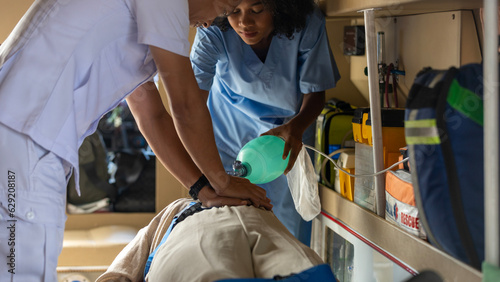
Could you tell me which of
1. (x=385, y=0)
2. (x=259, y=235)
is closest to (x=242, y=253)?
(x=259, y=235)

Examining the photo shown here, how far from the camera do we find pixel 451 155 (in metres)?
0.85

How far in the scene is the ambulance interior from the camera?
1.19m

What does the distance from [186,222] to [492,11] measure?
796 mm

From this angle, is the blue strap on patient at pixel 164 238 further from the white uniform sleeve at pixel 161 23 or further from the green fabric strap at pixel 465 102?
the green fabric strap at pixel 465 102

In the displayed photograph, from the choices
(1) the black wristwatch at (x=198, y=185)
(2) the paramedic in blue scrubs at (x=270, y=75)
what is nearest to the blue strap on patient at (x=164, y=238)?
(1) the black wristwatch at (x=198, y=185)

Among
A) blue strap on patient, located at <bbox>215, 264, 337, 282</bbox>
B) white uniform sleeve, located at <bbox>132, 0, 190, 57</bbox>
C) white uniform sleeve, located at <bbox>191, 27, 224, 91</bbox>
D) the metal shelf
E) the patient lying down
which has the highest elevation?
white uniform sleeve, located at <bbox>132, 0, 190, 57</bbox>

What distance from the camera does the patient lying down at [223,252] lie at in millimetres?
981

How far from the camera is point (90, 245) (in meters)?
2.60

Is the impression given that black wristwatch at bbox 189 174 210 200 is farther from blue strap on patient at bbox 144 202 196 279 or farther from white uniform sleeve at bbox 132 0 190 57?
white uniform sleeve at bbox 132 0 190 57

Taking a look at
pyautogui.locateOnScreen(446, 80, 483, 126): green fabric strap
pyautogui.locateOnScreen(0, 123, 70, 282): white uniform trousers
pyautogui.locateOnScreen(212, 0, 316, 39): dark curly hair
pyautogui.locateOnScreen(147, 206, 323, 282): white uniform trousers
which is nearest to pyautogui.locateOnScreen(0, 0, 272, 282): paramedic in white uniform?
pyautogui.locateOnScreen(0, 123, 70, 282): white uniform trousers

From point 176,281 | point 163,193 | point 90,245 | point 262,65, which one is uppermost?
point 262,65

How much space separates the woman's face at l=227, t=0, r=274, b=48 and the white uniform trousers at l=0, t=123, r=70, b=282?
2.40 ft

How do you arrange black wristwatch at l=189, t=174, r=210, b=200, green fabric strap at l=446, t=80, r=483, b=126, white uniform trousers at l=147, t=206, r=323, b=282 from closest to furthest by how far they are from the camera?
green fabric strap at l=446, t=80, r=483, b=126 < white uniform trousers at l=147, t=206, r=323, b=282 < black wristwatch at l=189, t=174, r=210, b=200

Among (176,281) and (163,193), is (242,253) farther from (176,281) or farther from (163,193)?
(163,193)
